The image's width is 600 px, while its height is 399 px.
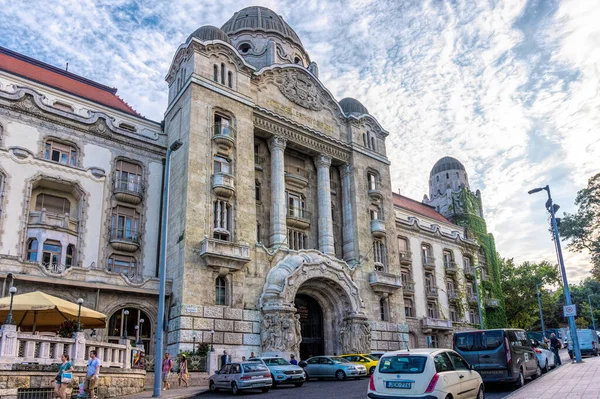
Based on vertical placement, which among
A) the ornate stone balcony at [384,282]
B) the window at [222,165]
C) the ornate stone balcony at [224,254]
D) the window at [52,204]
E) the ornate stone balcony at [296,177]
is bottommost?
the ornate stone balcony at [384,282]

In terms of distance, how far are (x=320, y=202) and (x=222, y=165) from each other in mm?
9601

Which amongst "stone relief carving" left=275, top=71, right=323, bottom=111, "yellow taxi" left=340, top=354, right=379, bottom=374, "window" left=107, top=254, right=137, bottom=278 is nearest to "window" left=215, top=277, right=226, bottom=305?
"window" left=107, top=254, right=137, bottom=278

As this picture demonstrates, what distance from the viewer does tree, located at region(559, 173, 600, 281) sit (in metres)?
37.6

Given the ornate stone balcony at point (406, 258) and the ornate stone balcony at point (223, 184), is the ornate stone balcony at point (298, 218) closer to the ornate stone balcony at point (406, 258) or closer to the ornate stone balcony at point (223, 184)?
the ornate stone balcony at point (223, 184)

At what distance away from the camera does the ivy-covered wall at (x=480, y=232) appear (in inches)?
2360

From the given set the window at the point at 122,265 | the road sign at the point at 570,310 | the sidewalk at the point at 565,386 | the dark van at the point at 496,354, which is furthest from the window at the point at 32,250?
the road sign at the point at 570,310

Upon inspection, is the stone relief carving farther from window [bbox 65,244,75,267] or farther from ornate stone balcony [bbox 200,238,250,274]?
window [bbox 65,244,75,267]

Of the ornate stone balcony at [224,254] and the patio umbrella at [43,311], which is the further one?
the ornate stone balcony at [224,254]

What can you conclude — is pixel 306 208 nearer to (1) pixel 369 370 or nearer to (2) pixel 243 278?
(2) pixel 243 278

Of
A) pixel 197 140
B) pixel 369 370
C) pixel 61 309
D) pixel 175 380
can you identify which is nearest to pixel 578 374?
pixel 369 370

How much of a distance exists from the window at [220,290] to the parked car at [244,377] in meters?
9.32

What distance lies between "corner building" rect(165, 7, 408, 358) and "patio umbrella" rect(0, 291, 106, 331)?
7767 millimetres

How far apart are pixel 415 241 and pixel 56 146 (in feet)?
118

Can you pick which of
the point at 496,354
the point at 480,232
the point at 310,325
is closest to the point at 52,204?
the point at 310,325
